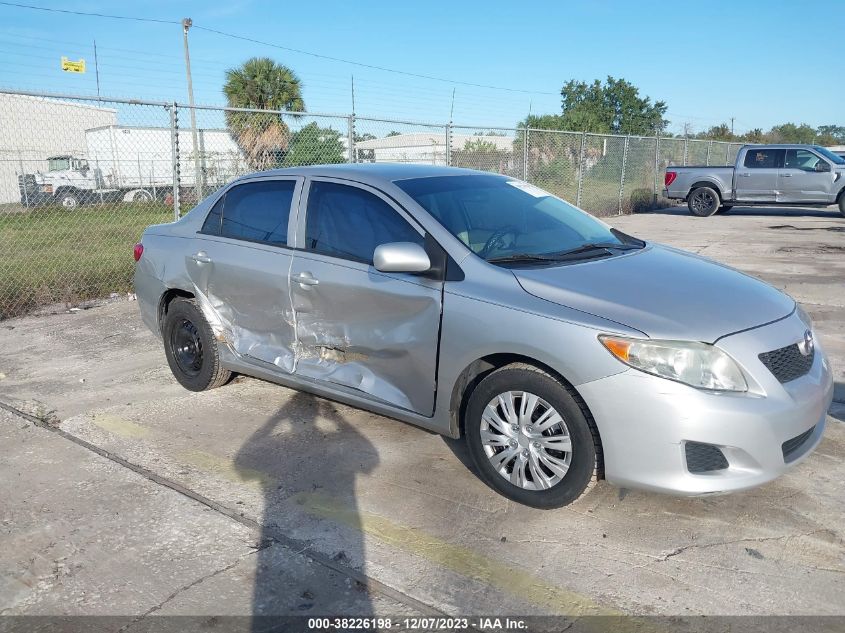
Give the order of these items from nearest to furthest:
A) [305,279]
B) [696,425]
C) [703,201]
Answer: [696,425] < [305,279] < [703,201]

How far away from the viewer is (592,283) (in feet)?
11.5

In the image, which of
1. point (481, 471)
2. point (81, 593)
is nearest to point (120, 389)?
point (81, 593)

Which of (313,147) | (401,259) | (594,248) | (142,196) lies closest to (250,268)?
(401,259)

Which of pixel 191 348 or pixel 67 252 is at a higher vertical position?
pixel 191 348

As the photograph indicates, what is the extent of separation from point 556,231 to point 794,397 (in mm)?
1644

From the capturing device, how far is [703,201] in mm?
18953

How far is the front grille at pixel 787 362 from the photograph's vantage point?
3191 millimetres

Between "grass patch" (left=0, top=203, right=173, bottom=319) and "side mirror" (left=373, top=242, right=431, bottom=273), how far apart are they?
605 centimetres

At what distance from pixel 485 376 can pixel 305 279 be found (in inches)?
54.2

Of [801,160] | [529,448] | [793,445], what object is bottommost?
[529,448]

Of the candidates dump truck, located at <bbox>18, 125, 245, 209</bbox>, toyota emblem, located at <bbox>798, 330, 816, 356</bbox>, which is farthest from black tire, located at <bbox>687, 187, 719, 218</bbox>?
toyota emblem, located at <bbox>798, 330, 816, 356</bbox>

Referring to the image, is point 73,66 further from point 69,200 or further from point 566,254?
point 566,254

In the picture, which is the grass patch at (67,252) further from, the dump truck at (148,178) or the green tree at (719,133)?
the green tree at (719,133)

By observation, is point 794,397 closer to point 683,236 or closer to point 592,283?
point 592,283
